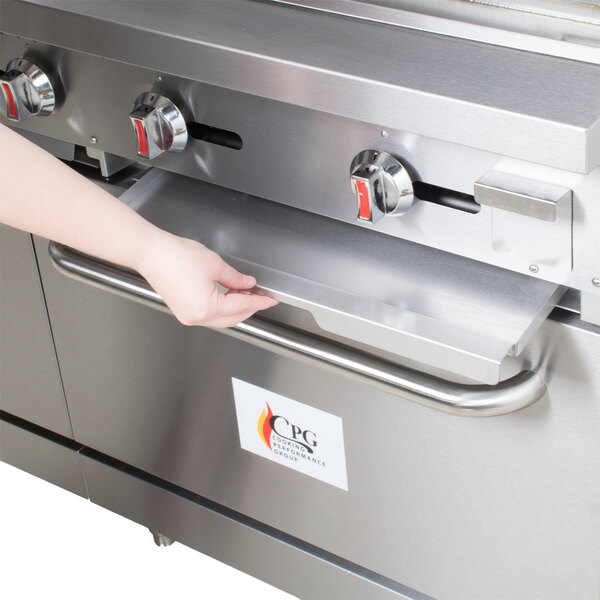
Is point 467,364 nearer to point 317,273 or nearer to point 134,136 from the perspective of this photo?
point 317,273

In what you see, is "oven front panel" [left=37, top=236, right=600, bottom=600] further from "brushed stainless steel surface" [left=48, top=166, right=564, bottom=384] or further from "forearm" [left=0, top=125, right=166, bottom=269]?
"forearm" [left=0, top=125, right=166, bottom=269]

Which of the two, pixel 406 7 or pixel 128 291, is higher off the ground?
pixel 406 7

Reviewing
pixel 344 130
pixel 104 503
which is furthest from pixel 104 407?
pixel 344 130

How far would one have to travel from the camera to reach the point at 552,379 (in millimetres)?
886

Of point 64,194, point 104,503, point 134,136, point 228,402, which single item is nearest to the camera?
point 64,194

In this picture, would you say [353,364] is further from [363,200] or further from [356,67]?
[356,67]

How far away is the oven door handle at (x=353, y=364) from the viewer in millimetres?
873

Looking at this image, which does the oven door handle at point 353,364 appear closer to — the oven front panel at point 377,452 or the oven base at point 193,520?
the oven front panel at point 377,452

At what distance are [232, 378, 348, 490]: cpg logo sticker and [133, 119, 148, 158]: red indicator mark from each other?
0.29 m

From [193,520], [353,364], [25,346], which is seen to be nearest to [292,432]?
[353,364]

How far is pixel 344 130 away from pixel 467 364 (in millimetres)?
218

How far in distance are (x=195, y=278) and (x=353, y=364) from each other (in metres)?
0.17

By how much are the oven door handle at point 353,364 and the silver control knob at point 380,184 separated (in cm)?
16

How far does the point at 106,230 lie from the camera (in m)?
0.88
